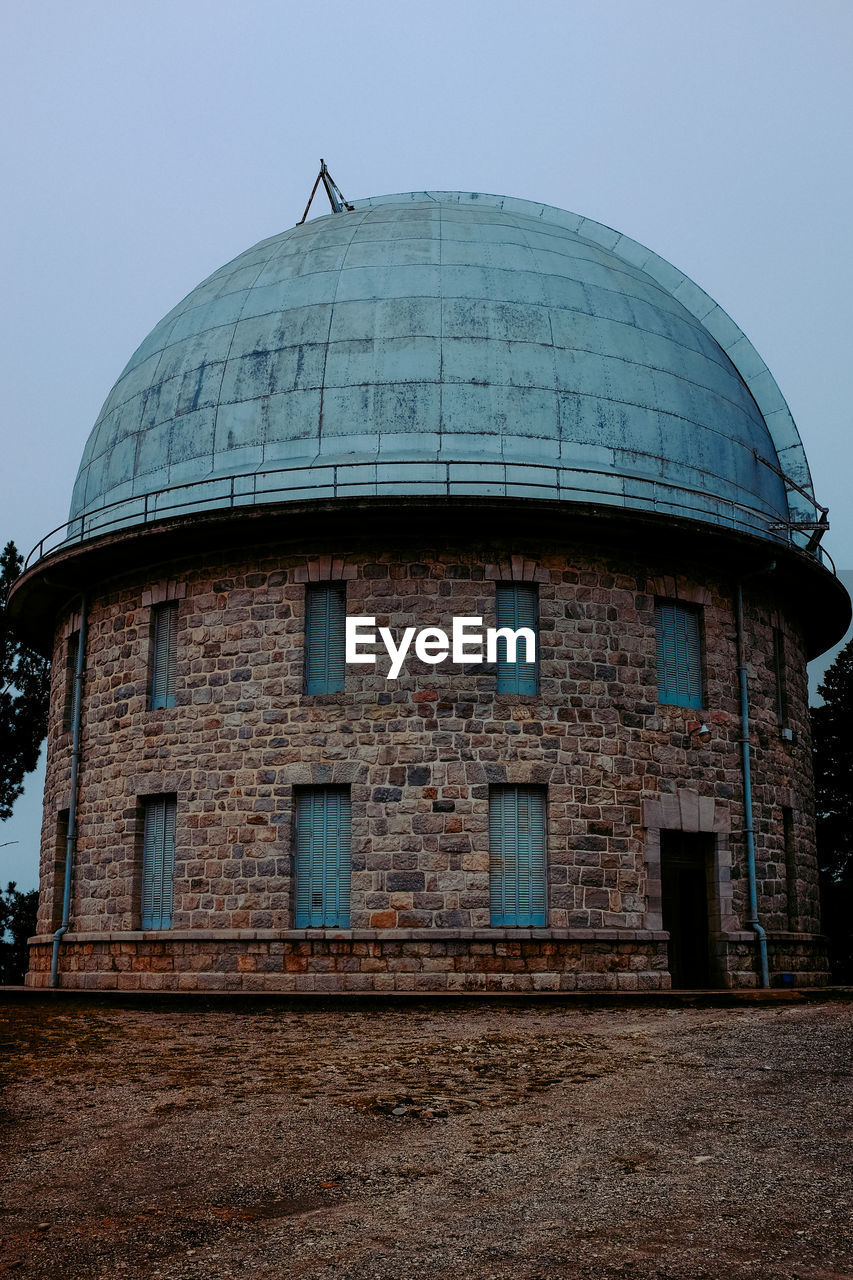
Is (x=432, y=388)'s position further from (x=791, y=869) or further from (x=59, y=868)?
(x=59, y=868)

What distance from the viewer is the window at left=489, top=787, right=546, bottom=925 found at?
16672mm

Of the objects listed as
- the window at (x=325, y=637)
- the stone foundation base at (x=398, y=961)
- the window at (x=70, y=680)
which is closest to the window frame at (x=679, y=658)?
the stone foundation base at (x=398, y=961)

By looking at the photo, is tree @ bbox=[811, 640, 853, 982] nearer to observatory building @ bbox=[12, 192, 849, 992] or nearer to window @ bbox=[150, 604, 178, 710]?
observatory building @ bbox=[12, 192, 849, 992]

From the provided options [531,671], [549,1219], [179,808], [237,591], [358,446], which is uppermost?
[358,446]

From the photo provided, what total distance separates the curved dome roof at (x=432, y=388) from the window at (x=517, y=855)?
14.1ft

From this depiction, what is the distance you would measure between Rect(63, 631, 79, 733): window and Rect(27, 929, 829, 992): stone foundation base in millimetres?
4157

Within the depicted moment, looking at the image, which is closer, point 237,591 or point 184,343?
point 237,591

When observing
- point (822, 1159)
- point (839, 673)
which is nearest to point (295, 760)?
point (822, 1159)

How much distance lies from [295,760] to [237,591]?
2608 mm

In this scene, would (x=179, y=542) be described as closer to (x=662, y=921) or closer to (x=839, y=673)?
(x=662, y=921)

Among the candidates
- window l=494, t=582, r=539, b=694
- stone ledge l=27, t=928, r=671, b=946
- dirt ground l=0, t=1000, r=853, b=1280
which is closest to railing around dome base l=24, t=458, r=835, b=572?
window l=494, t=582, r=539, b=694

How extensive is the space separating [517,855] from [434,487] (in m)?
5.15

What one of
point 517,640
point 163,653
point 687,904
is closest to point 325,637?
point 517,640

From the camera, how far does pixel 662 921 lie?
17.5 m
